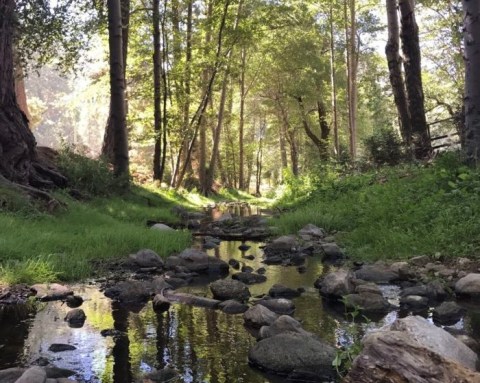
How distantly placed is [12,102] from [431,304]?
936 cm

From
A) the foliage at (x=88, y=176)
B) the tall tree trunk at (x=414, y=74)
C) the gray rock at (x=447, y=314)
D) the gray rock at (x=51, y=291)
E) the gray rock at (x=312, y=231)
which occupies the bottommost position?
the gray rock at (x=447, y=314)

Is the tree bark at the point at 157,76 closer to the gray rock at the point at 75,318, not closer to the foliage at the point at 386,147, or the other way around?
the foliage at the point at 386,147

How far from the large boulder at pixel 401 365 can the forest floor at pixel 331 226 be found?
13.6 ft

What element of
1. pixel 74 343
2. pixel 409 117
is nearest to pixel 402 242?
pixel 74 343

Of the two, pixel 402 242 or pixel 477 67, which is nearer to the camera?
pixel 402 242

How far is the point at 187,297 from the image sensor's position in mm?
5453

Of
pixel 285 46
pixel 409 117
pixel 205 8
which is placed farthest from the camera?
pixel 285 46

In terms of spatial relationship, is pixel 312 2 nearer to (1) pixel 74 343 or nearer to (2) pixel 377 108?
(2) pixel 377 108

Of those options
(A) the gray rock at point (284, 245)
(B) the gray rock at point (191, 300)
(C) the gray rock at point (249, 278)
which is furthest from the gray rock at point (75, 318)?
(A) the gray rock at point (284, 245)

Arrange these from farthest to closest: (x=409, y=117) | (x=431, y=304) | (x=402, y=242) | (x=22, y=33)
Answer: (x=409, y=117) → (x=22, y=33) → (x=402, y=242) → (x=431, y=304)

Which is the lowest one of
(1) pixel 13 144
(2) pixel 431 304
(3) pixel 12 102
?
(2) pixel 431 304

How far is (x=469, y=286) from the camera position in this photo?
18.0 feet

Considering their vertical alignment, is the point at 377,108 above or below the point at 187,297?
above

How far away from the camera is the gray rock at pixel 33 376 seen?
9.81 feet
